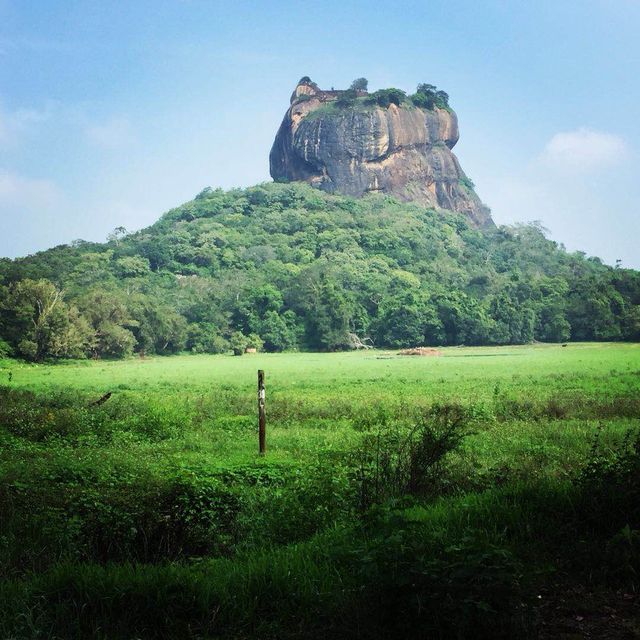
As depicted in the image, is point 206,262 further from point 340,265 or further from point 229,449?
point 229,449

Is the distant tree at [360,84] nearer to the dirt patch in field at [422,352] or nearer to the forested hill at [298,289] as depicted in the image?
the forested hill at [298,289]

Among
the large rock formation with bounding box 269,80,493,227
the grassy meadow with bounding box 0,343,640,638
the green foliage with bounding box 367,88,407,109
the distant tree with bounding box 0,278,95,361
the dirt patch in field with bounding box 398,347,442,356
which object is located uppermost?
the green foliage with bounding box 367,88,407,109

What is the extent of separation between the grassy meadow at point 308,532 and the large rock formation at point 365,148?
117 m

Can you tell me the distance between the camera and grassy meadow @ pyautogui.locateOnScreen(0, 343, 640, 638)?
4289mm

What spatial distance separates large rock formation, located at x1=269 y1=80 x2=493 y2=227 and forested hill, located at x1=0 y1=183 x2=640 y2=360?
71.4 ft

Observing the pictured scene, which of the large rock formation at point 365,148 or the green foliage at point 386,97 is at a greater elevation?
the green foliage at point 386,97

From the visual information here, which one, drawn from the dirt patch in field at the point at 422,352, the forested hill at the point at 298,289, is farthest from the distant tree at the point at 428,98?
the dirt patch in field at the point at 422,352

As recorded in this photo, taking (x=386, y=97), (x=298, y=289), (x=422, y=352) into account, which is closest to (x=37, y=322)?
(x=422, y=352)

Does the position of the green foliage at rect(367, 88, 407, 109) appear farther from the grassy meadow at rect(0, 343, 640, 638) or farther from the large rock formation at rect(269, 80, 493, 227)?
the grassy meadow at rect(0, 343, 640, 638)

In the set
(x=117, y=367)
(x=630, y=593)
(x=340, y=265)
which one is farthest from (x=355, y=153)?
(x=630, y=593)

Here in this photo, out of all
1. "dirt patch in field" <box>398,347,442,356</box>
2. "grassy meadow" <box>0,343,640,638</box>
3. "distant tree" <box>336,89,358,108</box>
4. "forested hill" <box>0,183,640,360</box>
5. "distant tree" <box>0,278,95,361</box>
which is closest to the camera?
"grassy meadow" <box>0,343,640,638</box>

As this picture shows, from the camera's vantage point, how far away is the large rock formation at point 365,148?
412 ft

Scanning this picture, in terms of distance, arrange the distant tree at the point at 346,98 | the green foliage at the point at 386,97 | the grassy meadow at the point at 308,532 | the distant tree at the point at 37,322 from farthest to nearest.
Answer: the distant tree at the point at 346,98 < the green foliage at the point at 386,97 < the distant tree at the point at 37,322 < the grassy meadow at the point at 308,532

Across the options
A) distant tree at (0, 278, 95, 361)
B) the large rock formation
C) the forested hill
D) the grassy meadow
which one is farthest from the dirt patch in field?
the large rock formation
